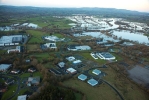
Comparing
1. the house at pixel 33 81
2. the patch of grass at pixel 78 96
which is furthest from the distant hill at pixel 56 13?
the patch of grass at pixel 78 96

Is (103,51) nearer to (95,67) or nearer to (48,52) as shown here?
(95,67)

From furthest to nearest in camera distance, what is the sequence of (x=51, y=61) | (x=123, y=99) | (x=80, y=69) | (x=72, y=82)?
(x=51, y=61), (x=80, y=69), (x=72, y=82), (x=123, y=99)

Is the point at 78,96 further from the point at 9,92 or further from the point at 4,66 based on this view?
the point at 4,66

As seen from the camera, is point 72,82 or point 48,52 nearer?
point 72,82

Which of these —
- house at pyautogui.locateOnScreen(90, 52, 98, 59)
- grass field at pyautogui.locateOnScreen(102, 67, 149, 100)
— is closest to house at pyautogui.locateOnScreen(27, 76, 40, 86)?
grass field at pyautogui.locateOnScreen(102, 67, 149, 100)

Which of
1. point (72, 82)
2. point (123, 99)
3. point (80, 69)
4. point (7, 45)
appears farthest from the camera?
point (7, 45)

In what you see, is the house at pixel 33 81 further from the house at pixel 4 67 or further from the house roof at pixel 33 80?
the house at pixel 4 67

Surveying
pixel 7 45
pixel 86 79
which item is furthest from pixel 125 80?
pixel 7 45
